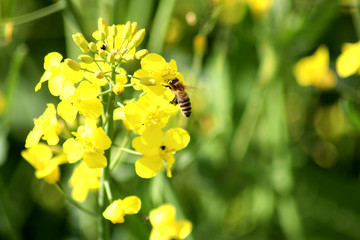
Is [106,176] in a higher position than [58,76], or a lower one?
lower

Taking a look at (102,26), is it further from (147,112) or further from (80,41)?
(147,112)

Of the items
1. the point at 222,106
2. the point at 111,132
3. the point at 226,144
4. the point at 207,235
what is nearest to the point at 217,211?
the point at 207,235

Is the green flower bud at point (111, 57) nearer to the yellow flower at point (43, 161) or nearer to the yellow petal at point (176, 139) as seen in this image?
the yellow petal at point (176, 139)

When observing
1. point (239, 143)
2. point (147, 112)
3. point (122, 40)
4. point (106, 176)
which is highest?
point (122, 40)

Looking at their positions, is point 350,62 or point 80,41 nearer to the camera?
point 80,41

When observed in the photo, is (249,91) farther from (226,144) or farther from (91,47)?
(91,47)

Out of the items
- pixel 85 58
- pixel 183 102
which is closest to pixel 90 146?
pixel 85 58

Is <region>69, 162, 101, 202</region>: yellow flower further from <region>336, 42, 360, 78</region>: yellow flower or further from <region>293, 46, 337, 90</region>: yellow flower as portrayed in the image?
<region>293, 46, 337, 90</region>: yellow flower

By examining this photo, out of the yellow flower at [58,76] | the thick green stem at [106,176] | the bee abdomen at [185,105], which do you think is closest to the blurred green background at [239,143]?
the bee abdomen at [185,105]
